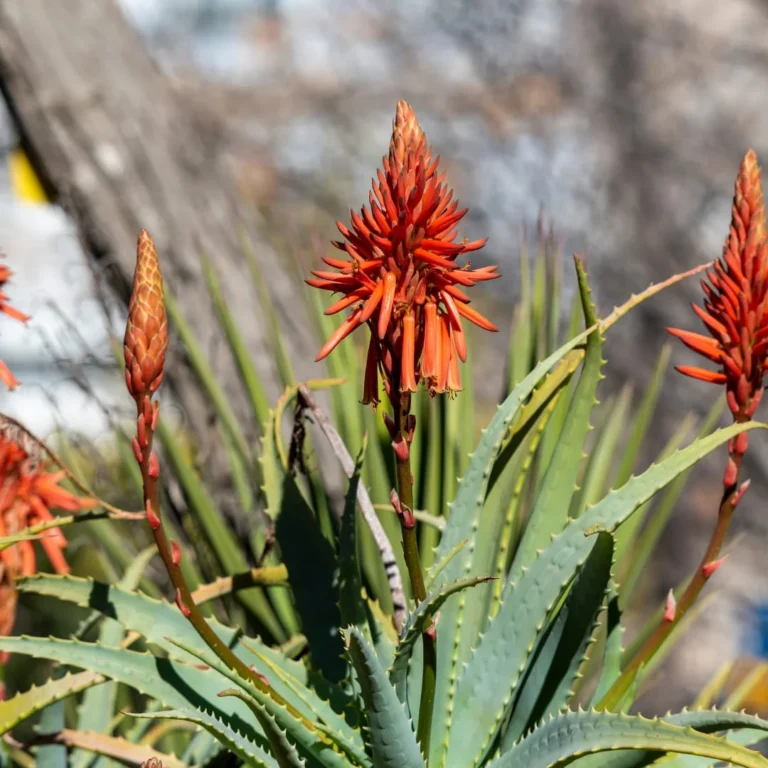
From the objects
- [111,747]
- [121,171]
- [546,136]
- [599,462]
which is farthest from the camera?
[546,136]

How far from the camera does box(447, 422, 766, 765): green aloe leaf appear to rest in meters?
0.85

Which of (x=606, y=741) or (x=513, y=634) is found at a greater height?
(x=513, y=634)

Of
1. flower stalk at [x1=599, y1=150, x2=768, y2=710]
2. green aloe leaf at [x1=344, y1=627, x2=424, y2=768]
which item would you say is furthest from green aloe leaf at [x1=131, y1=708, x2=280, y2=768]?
flower stalk at [x1=599, y1=150, x2=768, y2=710]

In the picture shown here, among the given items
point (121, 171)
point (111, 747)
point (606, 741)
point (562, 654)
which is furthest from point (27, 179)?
point (606, 741)

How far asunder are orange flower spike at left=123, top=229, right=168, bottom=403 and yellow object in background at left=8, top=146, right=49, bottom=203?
1.66m

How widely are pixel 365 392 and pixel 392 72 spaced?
13.0ft

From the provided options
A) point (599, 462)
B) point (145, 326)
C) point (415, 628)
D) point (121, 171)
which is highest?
point (121, 171)

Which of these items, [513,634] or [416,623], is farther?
[513,634]

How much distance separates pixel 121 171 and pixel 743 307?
5.16 ft

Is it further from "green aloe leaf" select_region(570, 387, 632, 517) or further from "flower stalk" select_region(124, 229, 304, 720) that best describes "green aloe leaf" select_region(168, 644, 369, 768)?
"green aloe leaf" select_region(570, 387, 632, 517)

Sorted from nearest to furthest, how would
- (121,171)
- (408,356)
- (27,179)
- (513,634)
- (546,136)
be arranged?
(408,356) → (513,634) → (121,171) → (27,179) → (546,136)

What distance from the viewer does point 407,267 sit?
69 centimetres

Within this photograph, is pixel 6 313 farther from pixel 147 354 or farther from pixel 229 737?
pixel 229 737

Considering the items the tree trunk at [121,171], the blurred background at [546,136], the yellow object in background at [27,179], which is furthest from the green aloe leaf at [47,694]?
the blurred background at [546,136]
